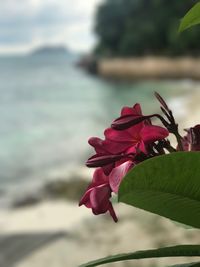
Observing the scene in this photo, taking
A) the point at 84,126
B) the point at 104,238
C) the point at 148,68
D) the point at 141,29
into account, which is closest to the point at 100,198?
the point at 104,238

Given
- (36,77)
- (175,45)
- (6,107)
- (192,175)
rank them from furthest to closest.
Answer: (36,77) → (175,45) → (6,107) → (192,175)

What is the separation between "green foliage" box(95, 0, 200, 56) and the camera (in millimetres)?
38487

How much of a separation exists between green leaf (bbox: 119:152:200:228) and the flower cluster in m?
0.03

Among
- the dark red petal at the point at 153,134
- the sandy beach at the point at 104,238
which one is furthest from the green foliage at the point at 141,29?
the dark red petal at the point at 153,134

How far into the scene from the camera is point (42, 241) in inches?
172

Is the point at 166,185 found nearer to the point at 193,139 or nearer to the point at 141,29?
the point at 193,139

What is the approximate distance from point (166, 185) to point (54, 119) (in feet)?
76.1

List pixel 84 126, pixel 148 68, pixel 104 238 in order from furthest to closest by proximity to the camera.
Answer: pixel 148 68
pixel 84 126
pixel 104 238

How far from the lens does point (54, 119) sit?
23.6 metres

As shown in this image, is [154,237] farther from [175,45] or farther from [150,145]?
[175,45]

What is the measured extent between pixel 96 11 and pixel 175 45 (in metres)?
9.72

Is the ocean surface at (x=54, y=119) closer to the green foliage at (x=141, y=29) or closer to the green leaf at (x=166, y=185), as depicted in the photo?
the green foliage at (x=141, y=29)

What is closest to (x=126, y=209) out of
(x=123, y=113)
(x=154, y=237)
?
(x=154, y=237)

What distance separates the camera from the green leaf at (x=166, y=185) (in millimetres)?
442
